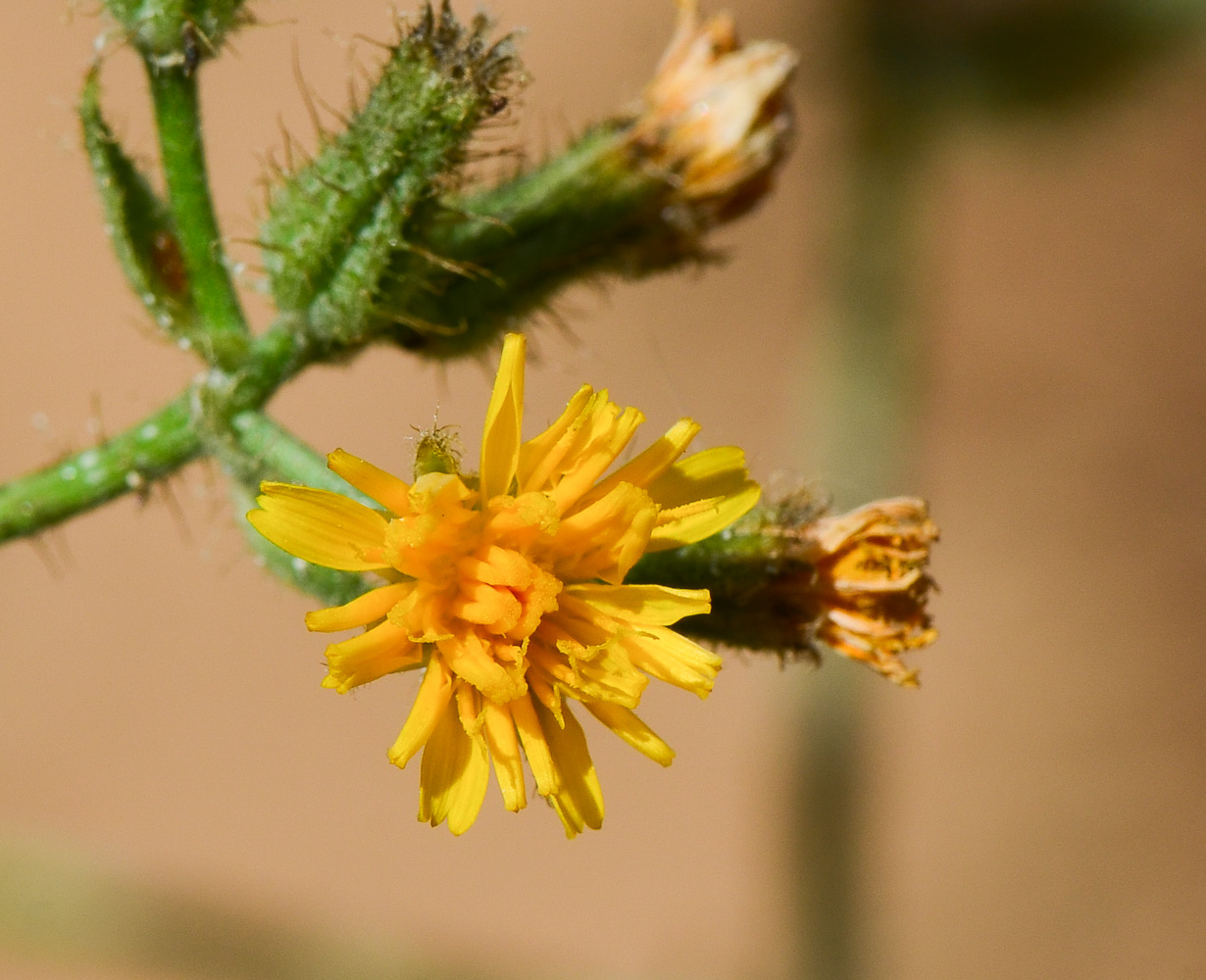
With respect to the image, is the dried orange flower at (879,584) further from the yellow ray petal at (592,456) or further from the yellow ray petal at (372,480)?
the yellow ray petal at (372,480)

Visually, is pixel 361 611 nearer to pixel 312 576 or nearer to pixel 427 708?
pixel 427 708

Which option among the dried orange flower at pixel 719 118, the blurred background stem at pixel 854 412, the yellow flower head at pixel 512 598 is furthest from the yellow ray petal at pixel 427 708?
the blurred background stem at pixel 854 412

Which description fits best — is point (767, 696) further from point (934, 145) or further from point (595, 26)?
point (595, 26)

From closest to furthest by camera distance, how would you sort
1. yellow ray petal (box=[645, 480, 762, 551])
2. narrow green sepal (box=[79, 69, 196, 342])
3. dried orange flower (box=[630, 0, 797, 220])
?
1. yellow ray petal (box=[645, 480, 762, 551])
2. narrow green sepal (box=[79, 69, 196, 342])
3. dried orange flower (box=[630, 0, 797, 220])

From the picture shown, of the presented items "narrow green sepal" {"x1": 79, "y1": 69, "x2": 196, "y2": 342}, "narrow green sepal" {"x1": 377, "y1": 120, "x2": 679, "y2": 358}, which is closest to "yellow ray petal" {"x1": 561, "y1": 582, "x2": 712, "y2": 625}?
"narrow green sepal" {"x1": 377, "y1": 120, "x2": 679, "y2": 358}

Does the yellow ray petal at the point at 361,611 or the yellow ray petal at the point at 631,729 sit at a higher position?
the yellow ray petal at the point at 361,611

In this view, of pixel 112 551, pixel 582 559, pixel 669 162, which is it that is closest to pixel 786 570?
pixel 582 559

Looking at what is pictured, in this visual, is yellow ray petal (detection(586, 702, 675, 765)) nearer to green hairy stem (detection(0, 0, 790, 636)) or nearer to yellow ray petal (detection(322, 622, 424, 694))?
yellow ray petal (detection(322, 622, 424, 694))
